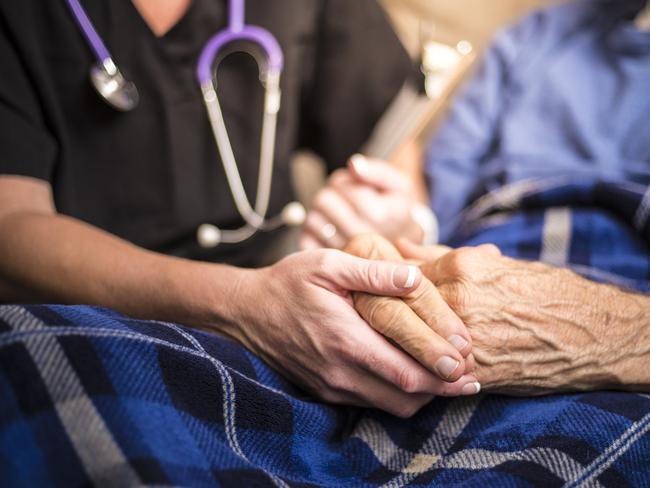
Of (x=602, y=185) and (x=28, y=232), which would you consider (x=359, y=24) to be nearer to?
(x=602, y=185)

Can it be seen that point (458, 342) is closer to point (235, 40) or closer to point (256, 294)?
point (256, 294)

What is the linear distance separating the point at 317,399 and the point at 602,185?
517 mm

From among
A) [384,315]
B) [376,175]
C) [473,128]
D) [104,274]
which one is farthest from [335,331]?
[473,128]

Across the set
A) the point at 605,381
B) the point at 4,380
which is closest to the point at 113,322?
the point at 4,380

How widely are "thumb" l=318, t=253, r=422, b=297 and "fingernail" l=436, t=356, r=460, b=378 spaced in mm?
76

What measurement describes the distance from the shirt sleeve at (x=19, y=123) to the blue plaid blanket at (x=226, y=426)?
321mm

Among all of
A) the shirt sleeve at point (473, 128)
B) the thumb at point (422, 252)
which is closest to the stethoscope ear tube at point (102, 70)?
the thumb at point (422, 252)

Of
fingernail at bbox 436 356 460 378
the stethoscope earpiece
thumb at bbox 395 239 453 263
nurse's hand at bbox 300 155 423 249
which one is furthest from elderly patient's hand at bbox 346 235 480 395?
the stethoscope earpiece

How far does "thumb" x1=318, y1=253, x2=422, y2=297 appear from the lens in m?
0.54

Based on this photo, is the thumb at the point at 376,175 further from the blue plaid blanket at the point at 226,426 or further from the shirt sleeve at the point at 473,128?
the blue plaid blanket at the point at 226,426

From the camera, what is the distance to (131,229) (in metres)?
0.88

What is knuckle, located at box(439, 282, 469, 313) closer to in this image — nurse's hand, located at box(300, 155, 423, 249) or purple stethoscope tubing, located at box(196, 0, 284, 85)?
nurse's hand, located at box(300, 155, 423, 249)

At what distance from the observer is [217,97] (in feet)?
2.93

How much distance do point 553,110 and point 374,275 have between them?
61cm
